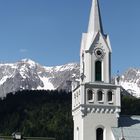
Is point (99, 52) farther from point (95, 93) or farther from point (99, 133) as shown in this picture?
point (99, 133)

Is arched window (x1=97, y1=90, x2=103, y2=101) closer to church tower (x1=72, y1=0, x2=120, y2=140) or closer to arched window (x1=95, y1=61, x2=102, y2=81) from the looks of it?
church tower (x1=72, y1=0, x2=120, y2=140)

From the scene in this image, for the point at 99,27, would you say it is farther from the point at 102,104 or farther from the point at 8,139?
the point at 8,139

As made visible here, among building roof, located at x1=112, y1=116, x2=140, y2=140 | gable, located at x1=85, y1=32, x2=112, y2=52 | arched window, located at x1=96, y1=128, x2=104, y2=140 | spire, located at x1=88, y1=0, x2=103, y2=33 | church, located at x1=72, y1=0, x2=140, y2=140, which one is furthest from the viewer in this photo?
spire, located at x1=88, y1=0, x2=103, y2=33

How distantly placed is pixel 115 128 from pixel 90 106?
16.0ft

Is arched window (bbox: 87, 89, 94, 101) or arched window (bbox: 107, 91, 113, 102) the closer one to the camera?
arched window (bbox: 87, 89, 94, 101)

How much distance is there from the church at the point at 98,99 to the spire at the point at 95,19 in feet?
0.51

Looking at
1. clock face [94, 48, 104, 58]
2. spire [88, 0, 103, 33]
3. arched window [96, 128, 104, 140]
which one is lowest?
arched window [96, 128, 104, 140]

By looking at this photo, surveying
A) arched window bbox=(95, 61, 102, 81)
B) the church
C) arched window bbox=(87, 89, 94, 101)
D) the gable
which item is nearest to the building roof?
the church

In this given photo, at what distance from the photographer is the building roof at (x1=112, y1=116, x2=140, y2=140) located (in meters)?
76.1

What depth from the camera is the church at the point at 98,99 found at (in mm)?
76812

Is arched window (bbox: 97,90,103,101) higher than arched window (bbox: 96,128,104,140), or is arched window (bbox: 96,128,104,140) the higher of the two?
arched window (bbox: 97,90,103,101)

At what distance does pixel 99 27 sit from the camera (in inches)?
3241

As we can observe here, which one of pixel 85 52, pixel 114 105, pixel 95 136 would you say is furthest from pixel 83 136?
pixel 85 52

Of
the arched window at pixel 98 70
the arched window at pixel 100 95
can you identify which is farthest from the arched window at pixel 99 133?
the arched window at pixel 98 70
